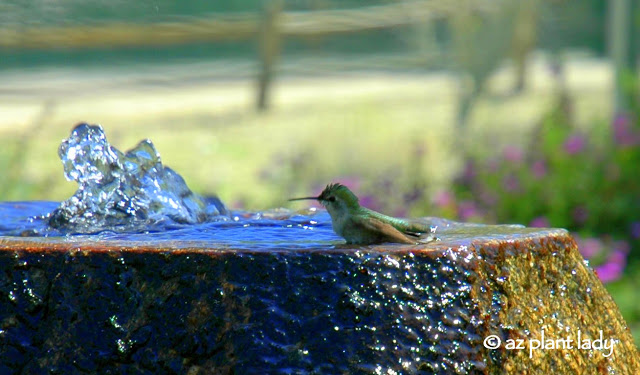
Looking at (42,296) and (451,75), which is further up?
(42,296)

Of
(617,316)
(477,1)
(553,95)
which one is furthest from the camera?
(477,1)

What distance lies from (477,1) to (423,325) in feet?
22.9

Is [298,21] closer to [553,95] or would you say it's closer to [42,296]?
[553,95]

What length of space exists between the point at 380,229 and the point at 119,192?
1.15 meters

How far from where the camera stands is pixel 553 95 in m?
8.34

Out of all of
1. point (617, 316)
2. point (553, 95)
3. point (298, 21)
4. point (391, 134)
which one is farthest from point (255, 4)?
point (617, 316)

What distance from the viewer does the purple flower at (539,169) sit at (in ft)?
23.1

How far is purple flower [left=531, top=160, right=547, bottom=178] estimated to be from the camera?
7039 millimetres

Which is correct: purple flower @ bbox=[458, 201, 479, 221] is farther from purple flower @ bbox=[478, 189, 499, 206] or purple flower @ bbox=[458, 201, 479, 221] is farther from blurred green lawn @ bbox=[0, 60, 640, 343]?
blurred green lawn @ bbox=[0, 60, 640, 343]

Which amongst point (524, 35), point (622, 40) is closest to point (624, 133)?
point (622, 40)

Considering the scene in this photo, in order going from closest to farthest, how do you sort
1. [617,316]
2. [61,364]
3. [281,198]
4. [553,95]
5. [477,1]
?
1. [61,364]
2. [617,316]
3. [281,198]
4. [553,95]
5. [477,1]

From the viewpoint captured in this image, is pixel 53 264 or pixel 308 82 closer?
pixel 53 264

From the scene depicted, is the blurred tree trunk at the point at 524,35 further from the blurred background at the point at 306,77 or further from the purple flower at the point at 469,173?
the purple flower at the point at 469,173

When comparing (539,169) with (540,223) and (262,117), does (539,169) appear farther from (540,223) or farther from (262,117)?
(262,117)
